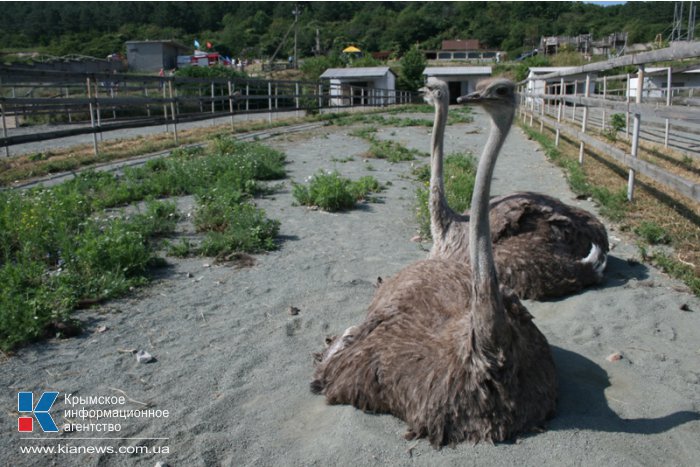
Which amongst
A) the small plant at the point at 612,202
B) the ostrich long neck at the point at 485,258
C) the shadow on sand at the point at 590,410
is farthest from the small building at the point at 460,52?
the ostrich long neck at the point at 485,258

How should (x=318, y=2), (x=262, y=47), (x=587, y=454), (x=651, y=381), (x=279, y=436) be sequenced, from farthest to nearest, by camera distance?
1. (x=318, y=2)
2. (x=262, y=47)
3. (x=651, y=381)
4. (x=279, y=436)
5. (x=587, y=454)

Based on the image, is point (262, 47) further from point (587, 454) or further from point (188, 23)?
point (587, 454)

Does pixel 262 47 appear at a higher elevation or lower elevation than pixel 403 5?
lower

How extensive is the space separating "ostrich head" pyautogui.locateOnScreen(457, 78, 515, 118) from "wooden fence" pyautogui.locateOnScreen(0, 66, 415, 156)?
8927mm

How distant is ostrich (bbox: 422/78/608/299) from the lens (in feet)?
14.3

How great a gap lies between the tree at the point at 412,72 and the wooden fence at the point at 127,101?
424cm

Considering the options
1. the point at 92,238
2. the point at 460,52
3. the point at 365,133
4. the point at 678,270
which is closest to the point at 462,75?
the point at 365,133

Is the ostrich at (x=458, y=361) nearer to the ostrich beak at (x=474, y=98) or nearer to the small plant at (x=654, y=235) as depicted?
the ostrich beak at (x=474, y=98)

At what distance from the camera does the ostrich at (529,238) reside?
435 centimetres

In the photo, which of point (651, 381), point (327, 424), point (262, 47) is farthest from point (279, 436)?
point (262, 47)

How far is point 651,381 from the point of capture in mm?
3273

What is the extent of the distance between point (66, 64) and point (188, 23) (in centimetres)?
10129

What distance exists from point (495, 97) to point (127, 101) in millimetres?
12046

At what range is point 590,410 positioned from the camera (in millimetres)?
2990
